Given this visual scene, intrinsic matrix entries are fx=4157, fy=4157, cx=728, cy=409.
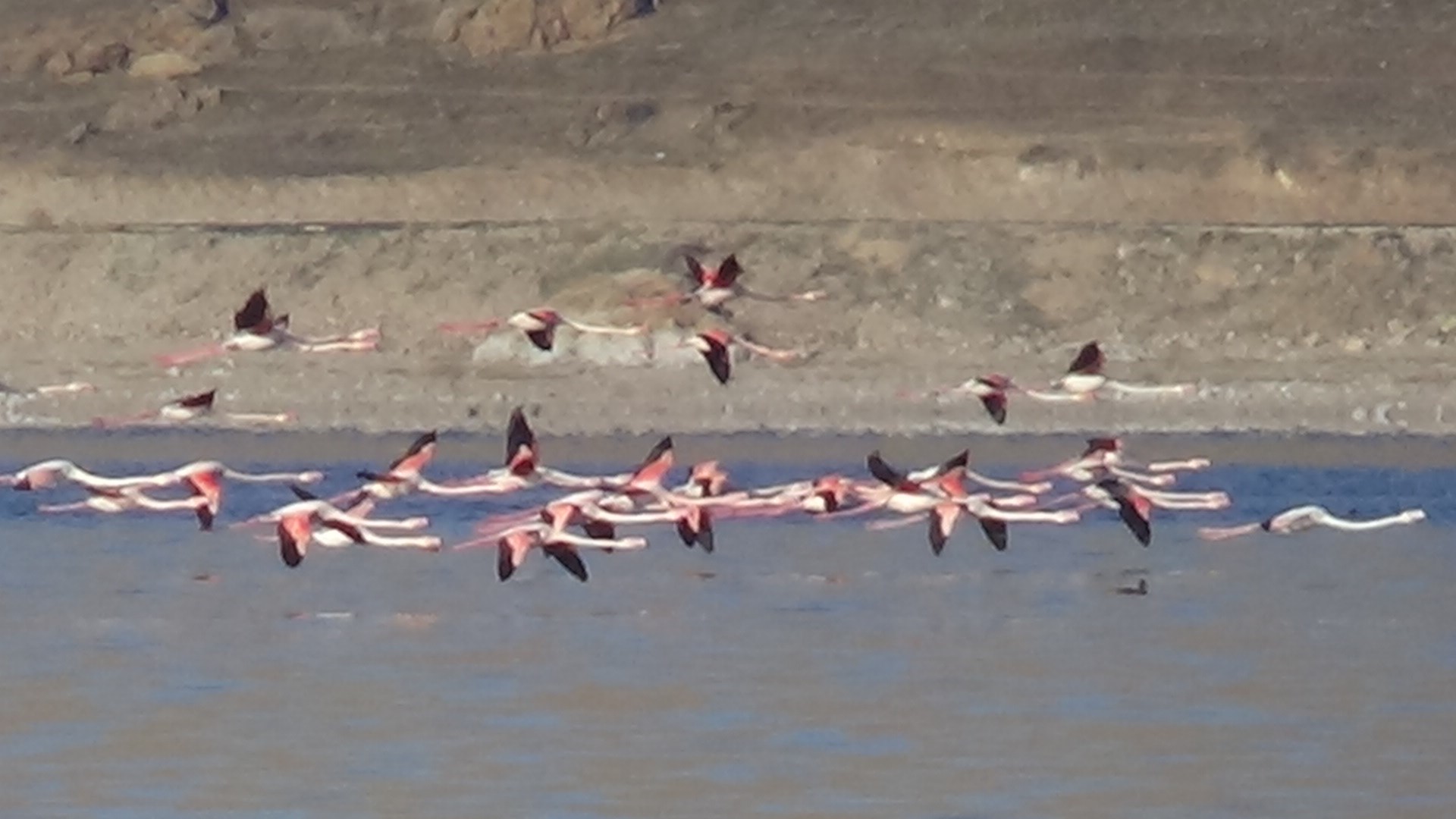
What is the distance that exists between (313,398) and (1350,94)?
44.7ft

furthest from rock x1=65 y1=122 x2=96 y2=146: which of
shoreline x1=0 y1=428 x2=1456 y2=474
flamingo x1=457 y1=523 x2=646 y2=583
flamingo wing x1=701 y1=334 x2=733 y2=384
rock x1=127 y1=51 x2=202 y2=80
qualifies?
flamingo x1=457 y1=523 x2=646 y2=583

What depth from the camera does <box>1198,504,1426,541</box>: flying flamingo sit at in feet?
70.4

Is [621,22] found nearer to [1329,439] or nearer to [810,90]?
[810,90]

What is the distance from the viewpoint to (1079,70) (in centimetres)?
4038

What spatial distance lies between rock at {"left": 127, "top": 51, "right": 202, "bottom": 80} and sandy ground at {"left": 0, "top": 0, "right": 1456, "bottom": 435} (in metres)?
0.07

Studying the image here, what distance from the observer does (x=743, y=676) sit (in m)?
17.4

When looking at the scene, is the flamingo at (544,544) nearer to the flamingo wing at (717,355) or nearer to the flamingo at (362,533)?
the flamingo at (362,533)

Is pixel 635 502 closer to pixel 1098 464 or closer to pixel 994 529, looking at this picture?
pixel 994 529

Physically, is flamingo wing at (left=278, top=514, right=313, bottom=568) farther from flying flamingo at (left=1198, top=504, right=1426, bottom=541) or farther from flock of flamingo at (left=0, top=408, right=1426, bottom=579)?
flying flamingo at (left=1198, top=504, right=1426, bottom=541)

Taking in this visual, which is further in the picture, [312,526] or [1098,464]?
[1098,464]

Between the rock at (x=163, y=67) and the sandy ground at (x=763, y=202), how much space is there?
0.07m

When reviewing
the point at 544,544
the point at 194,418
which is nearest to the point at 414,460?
the point at 544,544

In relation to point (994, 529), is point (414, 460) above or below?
above

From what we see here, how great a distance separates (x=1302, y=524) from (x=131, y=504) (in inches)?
245
